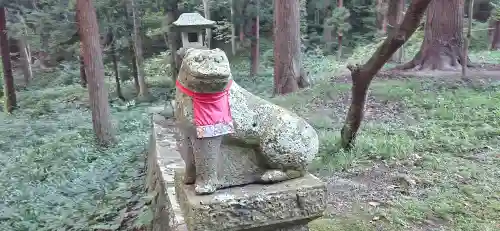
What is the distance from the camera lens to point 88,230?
472cm

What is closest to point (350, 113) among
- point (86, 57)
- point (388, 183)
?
point (388, 183)

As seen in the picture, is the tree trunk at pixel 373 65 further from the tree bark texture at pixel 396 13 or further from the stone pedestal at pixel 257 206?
Result: the tree bark texture at pixel 396 13

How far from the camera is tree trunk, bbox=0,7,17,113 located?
12922 millimetres

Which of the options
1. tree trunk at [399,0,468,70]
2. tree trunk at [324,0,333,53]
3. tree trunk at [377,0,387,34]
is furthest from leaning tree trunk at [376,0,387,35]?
tree trunk at [399,0,468,70]

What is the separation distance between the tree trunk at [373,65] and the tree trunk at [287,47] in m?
4.84

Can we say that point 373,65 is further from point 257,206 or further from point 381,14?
point 381,14

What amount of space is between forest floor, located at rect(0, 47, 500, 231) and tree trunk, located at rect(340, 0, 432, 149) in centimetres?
32

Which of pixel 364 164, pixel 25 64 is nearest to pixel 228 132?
pixel 364 164

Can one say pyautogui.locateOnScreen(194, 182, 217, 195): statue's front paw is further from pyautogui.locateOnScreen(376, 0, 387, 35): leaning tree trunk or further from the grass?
pyautogui.locateOnScreen(376, 0, 387, 35): leaning tree trunk

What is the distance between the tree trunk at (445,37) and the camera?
905 centimetres

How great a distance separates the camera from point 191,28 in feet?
23.6

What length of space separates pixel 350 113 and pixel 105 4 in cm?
1020

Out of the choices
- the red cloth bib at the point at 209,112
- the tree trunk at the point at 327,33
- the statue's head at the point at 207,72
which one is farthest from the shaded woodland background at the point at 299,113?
the tree trunk at the point at 327,33

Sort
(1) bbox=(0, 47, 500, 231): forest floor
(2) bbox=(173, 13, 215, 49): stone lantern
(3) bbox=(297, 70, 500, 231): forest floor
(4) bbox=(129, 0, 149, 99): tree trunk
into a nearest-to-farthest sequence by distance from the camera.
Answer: (3) bbox=(297, 70, 500, 231): forest floor
(1) bbox=(0, 47, 500, 231): forest floor
(2) bbox=(173, 13, 215, 49): stone lantern
(4) bbox=(129, 0, 149, 99): tree trunk
